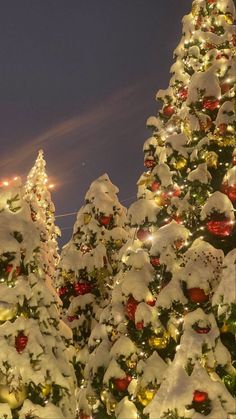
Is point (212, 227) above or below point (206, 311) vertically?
above

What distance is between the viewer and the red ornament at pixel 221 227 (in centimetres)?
770

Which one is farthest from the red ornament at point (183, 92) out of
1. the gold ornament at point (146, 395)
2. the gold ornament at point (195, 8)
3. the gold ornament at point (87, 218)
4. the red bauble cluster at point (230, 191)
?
the gold ornament at point (146, 395)

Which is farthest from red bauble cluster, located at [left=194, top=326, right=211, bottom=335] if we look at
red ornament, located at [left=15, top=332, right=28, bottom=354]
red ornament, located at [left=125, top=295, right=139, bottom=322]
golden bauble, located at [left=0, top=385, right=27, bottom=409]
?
golden bauble, located at [left=0, top=385, right=27, bottom=409]

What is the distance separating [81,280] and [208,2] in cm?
860

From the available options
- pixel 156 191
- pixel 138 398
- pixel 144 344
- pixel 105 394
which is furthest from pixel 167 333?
pixel 156 191

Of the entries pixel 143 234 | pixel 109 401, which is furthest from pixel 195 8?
pixel 109 401

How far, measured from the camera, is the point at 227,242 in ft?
26.6

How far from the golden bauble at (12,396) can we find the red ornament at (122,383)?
160cm

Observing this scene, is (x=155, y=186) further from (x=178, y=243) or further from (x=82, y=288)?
(x=82, y=288)

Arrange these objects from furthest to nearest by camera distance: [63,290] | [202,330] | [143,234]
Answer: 1. [63,290]
2. [143,234]
3. [202,330]

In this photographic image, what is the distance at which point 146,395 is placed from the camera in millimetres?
7820

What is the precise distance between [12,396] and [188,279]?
3421 millimetres

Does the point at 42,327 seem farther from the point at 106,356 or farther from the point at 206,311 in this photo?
the point at 206,311

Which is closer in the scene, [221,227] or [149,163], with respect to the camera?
[221,227]
